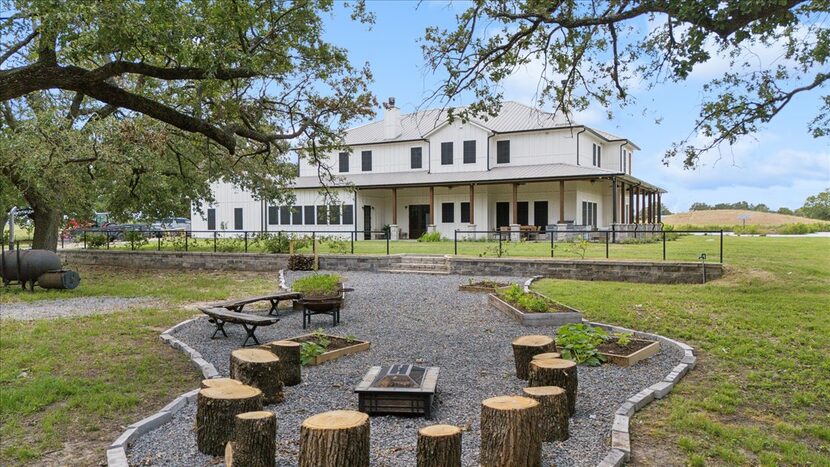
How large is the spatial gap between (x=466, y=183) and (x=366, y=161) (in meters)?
8.59

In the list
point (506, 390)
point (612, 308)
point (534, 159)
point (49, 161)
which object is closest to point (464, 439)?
point (506, 390)

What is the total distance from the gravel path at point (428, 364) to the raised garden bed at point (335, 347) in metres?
0.15

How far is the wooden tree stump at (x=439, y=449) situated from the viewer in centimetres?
375

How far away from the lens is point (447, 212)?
33.1 metres

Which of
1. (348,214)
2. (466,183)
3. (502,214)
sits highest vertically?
(466,183)

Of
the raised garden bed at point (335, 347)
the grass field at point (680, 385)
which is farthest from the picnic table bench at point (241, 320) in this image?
the grass field at point (680, 385)

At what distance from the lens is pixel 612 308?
10836mm

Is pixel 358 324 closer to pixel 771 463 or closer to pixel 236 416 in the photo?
pixel 236 416

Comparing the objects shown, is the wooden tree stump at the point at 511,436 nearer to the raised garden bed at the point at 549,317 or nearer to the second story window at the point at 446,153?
the raised garden bed at the point at 549,317

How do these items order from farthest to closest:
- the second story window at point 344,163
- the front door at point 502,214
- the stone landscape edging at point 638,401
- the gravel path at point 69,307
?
the second story window at point 344,163
the front door at point 502,214
the gravel path at point 69,307
the stone landscape edging at point 638,401

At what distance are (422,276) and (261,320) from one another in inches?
360

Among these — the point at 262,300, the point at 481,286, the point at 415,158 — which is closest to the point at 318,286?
the point at 262,300

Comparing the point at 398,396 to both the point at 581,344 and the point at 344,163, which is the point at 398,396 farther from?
the point at 344,163

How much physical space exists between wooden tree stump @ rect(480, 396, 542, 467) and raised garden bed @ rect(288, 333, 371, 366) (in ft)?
12.2
